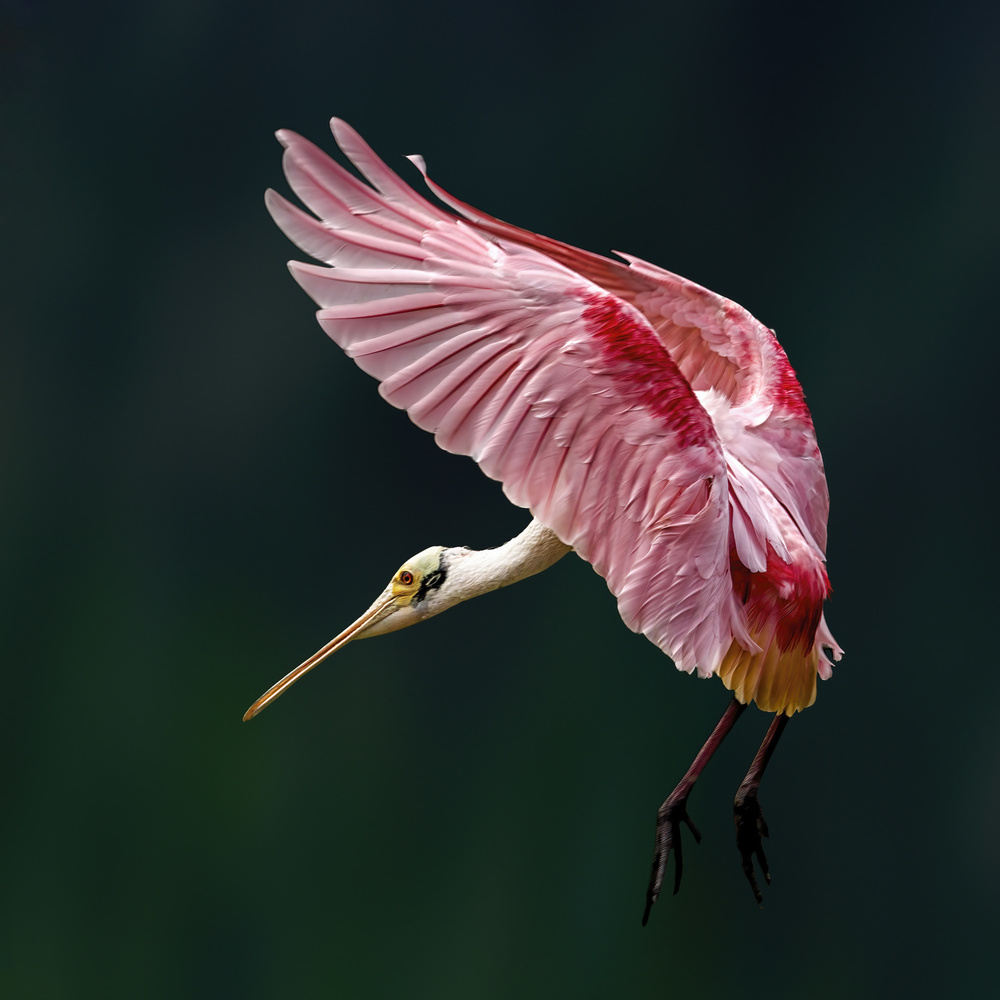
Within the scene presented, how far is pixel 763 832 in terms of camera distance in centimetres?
188

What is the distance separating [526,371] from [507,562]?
42 cm

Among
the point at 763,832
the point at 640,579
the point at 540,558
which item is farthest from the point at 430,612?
the point at 763,832

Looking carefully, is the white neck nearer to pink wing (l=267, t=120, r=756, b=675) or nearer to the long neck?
the long neck

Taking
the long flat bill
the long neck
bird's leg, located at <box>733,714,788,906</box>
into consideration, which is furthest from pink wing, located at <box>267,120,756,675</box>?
the long flat bill

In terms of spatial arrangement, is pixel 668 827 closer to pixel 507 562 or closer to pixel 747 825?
pixel 747 825

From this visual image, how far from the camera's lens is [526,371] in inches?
59.6

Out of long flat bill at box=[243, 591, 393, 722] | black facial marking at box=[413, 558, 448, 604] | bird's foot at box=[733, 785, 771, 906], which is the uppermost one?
black facial marking at box=[413, 558, 448, 604]

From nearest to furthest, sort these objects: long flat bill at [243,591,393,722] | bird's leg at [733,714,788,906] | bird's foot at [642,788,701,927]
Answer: bird's foot at [642,788,701,927]
bird's leg at [733,714,788,906]
long flat bill at [243,591,393,722]

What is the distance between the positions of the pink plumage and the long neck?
254 mm

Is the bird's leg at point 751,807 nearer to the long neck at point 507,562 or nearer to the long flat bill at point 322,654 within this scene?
the long neck at point 507,562

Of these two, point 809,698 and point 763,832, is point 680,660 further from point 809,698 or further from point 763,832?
point 763,832

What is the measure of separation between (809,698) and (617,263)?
722mm

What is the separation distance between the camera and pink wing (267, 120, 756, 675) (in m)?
1.47

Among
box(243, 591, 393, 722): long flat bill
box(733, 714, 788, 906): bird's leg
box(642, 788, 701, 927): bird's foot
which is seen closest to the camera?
box(642, 788, 701, 927): bird's foot
